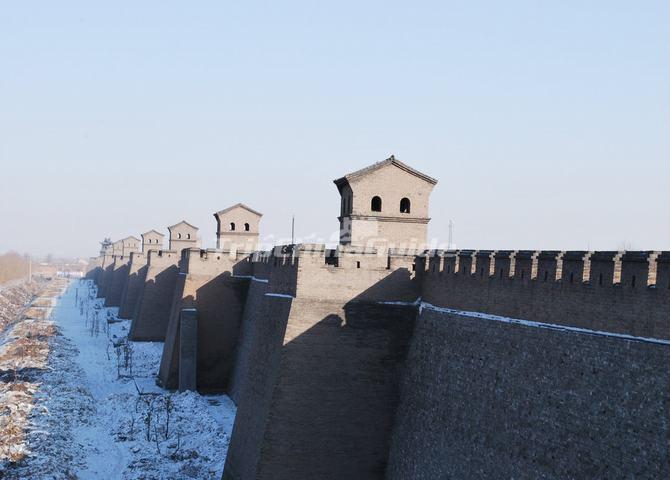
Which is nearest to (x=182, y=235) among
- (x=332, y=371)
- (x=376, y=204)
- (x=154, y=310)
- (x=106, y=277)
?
(x=154, y=310)

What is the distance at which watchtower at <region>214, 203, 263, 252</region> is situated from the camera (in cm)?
3153

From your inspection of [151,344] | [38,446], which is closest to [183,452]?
[38,446]

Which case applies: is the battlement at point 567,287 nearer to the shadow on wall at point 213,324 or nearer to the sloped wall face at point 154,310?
the shadow on wall at point 213,324

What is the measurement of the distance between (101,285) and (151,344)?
4177 centimetres

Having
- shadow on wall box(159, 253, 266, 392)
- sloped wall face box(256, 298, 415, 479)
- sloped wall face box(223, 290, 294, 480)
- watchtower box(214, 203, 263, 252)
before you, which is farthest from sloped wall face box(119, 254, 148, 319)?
sloped wall face box(256, 298, 415, 479)

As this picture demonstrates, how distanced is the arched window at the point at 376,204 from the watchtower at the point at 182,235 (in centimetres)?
2997

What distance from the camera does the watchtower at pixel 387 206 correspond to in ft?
59.6

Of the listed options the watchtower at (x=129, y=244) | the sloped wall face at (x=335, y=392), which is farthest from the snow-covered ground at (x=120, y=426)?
the watchtower at (x=129, y=244)

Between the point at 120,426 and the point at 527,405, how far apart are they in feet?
50.2

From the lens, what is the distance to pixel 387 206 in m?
18.4

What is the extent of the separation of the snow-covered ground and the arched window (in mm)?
8176

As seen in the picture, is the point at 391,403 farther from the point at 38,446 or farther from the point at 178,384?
the point at 178,384

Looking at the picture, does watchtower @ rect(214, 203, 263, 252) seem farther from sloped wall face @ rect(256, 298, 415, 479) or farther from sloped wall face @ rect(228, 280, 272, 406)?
sloped wall face @ rect(256, 298, 415, 479)

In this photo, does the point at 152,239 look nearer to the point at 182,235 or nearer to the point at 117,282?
the point at 117,282
